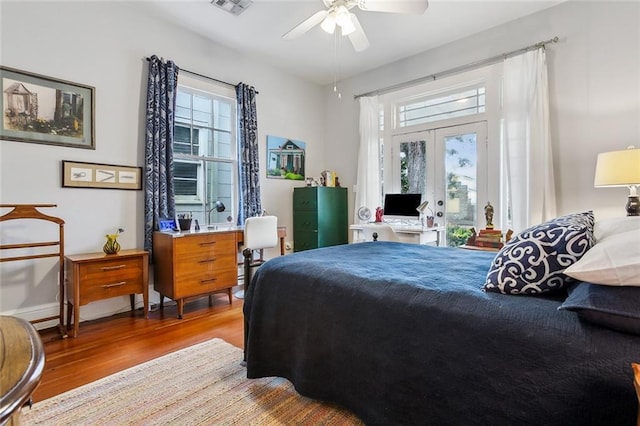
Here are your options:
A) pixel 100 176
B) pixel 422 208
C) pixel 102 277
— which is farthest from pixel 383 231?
pixel 100 176

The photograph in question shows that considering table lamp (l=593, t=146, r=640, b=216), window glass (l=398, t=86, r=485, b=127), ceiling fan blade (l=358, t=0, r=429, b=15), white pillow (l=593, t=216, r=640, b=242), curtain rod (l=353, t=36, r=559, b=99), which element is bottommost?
white pillow (l=593, t=216, r=640, b=242)

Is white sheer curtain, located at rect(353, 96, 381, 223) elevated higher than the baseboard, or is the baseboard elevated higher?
white sheer curtain, located at rect(353, 96, 381, 223)

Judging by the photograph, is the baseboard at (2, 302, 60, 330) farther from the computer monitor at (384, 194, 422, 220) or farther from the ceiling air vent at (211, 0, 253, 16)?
the computer monitor at (384, 194, 422, 220)

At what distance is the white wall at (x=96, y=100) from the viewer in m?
2.53

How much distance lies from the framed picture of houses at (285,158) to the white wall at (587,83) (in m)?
2.71

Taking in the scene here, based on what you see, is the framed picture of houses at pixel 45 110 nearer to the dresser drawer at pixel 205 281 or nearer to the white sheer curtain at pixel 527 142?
the dresser drawer at pixel 205 281

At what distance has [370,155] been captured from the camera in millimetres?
4539

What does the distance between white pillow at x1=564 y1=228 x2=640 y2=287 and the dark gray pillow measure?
3cm

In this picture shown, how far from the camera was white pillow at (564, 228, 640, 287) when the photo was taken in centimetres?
87

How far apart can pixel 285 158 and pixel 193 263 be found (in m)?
2.16

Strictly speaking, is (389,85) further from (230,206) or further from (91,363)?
(91,363)

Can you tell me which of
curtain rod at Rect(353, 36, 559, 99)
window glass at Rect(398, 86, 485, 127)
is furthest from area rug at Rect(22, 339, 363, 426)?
curtain rod at Rect(353, 36, 559, 99)

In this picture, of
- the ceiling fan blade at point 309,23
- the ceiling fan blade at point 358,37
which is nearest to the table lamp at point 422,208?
the ceiling fan blade at point 358,37

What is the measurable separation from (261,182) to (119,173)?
1.73m
